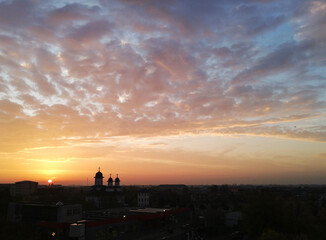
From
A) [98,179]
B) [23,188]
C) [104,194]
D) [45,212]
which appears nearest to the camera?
[45,212]

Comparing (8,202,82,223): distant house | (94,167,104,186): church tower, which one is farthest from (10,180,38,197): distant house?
(8,202,82,223): distant house

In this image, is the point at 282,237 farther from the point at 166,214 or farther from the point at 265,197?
the point at 166,214

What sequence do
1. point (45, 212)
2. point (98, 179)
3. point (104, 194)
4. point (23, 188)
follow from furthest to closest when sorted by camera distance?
point (23, 188) → point (98, 179) → point (104, 194) → point (45, 212)

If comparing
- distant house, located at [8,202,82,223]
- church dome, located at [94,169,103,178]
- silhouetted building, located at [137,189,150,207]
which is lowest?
silhouetted building, located at [137,189,150,207]

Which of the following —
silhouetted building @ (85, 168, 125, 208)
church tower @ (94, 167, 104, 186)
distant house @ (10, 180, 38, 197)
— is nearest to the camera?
silhouetted building @ (85, 168, 125, 208)

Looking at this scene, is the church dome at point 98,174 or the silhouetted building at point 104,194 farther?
the church dome at point 98,174

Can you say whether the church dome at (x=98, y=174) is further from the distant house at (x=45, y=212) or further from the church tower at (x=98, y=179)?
the distant house at (x=45, y=212)

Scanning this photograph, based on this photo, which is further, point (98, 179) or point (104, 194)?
point (98, 179)

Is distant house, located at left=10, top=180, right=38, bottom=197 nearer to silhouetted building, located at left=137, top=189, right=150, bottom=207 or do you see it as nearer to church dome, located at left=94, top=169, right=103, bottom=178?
church dome, located at left=94, top=169, right=103, bottom=178

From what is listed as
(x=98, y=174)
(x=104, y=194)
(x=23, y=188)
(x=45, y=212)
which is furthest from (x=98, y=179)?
(x=23, y=188)

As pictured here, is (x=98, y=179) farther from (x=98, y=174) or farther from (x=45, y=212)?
(x=45, y=212)

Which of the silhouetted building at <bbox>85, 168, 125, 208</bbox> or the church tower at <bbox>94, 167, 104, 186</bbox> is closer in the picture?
the silhouetted building at <bbox>85, 168, 125, 208</bbox>

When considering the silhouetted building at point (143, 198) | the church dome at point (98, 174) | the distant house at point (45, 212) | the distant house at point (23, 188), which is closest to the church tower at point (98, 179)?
the church dome at point (98, 174)

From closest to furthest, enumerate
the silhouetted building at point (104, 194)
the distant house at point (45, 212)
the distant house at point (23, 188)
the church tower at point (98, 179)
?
1. the distant house at point (45, 212)
2. the silhouetted building at point (104, 194)
3. the church tower at point (98, 179)
4. the distant house at point (23, 188)
